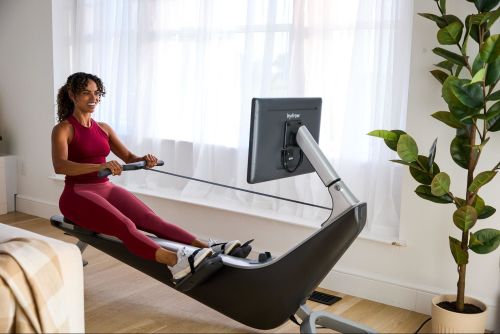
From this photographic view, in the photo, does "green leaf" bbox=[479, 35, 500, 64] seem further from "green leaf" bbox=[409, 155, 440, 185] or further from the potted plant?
"green leaf" bbox=[409, 155, 440, 185]

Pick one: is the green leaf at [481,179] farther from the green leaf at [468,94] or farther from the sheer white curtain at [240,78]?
the sheer white curtain at [240,78]

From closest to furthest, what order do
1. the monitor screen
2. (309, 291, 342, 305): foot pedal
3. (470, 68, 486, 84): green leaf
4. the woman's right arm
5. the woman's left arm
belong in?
(470, 68, 486, 84): green leaf → the monitor screen → the woman's right arm → (309, 291, 342, 305): foot pedal → the woman's left arm

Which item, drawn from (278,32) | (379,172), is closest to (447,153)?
(379,172)

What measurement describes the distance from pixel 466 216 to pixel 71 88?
7.01 feet

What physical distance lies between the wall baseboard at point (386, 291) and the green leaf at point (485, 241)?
1.53 ft

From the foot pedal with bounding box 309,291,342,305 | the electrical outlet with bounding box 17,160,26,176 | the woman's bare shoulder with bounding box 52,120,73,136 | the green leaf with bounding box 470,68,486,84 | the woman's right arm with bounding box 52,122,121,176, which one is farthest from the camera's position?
the electrical outlet with bounding box 17,160,26,176

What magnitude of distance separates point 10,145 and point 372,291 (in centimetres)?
342

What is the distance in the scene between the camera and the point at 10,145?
17.5ft

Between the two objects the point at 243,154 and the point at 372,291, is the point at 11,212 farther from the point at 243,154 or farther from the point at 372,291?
the point at 372,291

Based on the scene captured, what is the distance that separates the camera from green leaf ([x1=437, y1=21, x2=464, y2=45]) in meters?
2.67

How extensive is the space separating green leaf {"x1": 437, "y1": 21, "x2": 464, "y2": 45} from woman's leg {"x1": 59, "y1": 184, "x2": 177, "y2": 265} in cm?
156

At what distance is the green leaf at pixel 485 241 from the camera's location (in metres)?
2.76

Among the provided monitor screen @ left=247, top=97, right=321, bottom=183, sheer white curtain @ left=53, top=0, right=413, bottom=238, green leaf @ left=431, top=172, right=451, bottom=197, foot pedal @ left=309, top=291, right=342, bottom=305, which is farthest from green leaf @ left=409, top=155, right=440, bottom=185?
foot pedal @ left=309, top=291, right=342, bottom=305

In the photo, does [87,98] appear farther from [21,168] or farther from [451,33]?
[21,168]
